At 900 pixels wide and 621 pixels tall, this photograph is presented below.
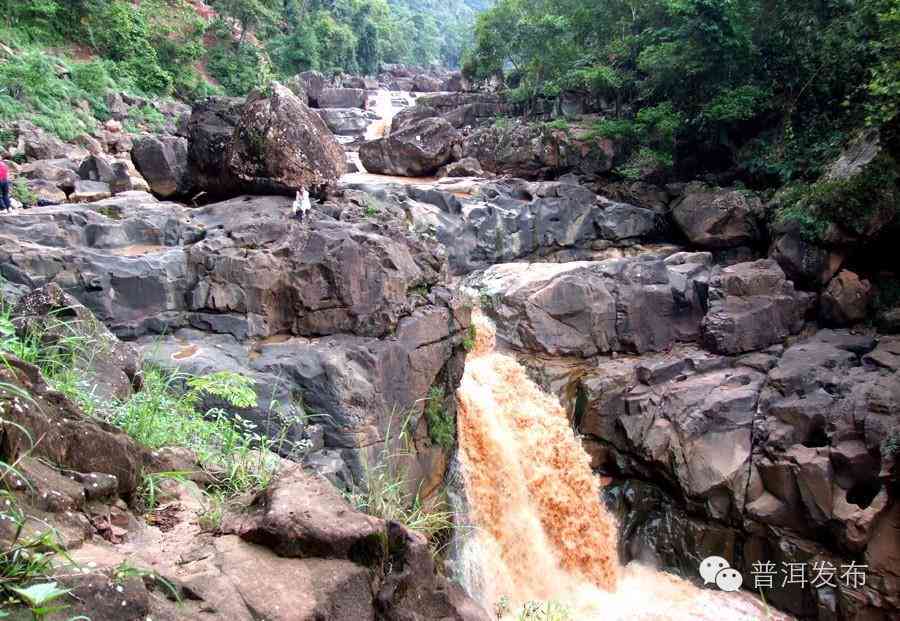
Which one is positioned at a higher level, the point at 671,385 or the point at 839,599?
the point at 671,385

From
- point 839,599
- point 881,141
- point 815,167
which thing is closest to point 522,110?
point 815,167

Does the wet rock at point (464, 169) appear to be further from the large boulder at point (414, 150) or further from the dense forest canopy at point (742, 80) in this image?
the dense forest canopy at point (742, 80)

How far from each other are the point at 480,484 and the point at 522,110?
19789 millimetres

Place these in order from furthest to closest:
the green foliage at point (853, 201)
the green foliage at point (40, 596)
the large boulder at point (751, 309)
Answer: the green foliage at point (853, 201) < the large boulder at point (751, 309) < the green foliage at point (40, 596)

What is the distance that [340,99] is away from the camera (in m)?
32.2

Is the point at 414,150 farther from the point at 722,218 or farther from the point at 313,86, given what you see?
the point at 313,86

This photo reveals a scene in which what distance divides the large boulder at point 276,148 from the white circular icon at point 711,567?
916 cm

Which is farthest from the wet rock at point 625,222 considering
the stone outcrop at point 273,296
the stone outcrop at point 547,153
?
the stone outcrop at point 273,296

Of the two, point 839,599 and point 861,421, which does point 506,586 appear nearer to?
point 839,599

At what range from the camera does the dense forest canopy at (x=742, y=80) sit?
16.0 meters

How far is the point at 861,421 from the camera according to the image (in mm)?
10039

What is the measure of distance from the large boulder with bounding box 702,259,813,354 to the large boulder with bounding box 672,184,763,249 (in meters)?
4.22

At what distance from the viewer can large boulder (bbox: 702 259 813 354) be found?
41.2 ft

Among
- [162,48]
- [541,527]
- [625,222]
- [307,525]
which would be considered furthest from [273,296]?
[162,48]
